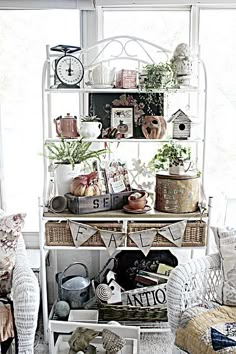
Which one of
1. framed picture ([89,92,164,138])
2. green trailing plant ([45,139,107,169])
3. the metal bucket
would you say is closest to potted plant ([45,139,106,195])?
green trailing plant ([45,139,107,169])

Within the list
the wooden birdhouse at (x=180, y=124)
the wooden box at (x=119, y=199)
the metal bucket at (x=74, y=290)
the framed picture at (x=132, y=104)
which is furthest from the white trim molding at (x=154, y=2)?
the metal bucket at (x=74, y=290)

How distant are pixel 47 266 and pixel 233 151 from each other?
4.80 ft

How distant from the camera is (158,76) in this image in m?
2.71

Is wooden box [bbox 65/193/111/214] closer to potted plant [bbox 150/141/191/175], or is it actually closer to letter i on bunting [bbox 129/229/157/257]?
letter i on bunting [bbox 129/229/157/257]

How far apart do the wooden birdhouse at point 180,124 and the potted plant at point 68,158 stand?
46 centimetres

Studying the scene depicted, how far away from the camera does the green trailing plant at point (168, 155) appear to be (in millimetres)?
2812

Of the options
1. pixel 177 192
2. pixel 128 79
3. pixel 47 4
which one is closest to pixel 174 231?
pixel 177 192

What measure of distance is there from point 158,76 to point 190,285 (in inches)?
46.0

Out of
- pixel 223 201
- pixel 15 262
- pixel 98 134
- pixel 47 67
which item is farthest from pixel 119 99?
pixel 15 262

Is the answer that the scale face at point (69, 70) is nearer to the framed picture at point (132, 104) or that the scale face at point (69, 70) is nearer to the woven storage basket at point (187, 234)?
the framed picture at point (132, 104)

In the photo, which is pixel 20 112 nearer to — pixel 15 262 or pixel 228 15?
pixel 15 262

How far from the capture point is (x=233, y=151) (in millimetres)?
3168

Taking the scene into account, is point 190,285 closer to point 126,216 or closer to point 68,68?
point 126,216

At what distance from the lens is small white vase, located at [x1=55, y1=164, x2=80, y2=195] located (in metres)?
2.75
